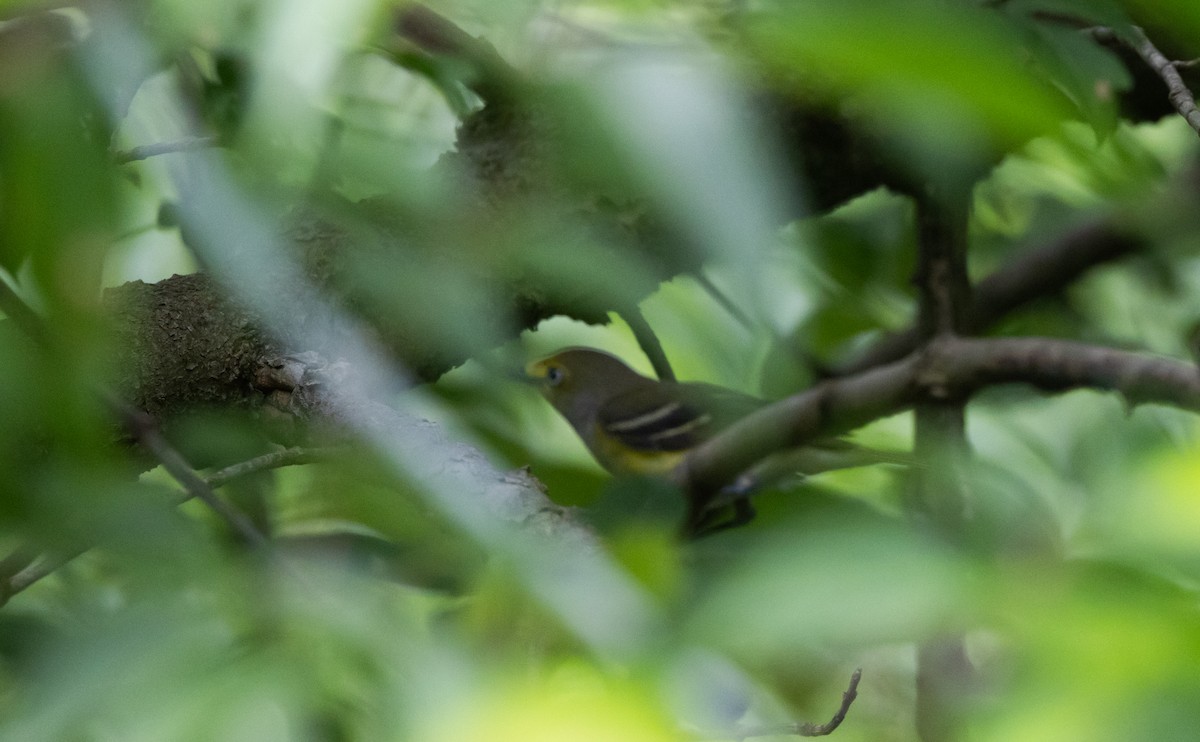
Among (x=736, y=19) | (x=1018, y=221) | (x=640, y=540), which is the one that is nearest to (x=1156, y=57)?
(x=736, y=19)

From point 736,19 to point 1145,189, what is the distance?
0.57 meters

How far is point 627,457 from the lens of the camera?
2.27 meters

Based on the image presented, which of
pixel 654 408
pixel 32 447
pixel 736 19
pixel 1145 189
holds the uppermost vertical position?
pixel 736 19

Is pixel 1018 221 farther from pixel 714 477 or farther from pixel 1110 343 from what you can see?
pixel 714 477

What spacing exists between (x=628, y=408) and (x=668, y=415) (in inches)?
5.6

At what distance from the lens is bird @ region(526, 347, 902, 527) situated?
2.05 m

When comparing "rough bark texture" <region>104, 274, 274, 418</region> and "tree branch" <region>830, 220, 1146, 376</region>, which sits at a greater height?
"rough bark texture" <region>104, 274, 274, 418</region>

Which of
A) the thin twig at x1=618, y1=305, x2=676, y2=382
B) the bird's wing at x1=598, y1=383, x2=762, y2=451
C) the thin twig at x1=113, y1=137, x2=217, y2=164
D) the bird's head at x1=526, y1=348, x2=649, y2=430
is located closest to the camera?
the thin twig at x1=113, y1=137, x2=217, y2=164

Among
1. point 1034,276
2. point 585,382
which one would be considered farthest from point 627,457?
point 1034,276

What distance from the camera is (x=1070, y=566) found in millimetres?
625

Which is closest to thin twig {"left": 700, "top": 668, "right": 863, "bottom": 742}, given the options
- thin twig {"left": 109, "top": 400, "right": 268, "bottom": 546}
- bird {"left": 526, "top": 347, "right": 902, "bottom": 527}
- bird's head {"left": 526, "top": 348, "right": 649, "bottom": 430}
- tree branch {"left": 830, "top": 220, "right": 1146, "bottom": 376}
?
thin twig {"left": 109, "top": 400, "right": 268, "bottom": 546}

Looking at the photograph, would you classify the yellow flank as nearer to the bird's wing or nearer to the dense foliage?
the bird's wing

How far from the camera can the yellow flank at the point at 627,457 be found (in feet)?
7.16

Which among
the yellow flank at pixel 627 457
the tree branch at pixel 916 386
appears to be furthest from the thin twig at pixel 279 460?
the yellow flank at pixel 627 457
